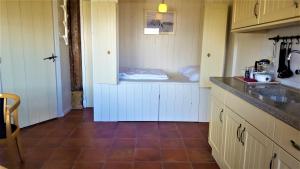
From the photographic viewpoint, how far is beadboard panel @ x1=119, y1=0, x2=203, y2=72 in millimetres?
4223

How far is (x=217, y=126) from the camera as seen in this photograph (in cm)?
237

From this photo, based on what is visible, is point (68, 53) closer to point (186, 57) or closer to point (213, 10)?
point (186, 57)

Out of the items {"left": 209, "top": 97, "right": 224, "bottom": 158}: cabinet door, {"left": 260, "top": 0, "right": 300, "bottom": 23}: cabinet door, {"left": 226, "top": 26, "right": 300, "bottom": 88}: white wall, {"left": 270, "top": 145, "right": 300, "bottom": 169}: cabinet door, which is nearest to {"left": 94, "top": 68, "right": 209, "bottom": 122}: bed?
{"left": 226, "top": 26, "right": 300, "bottom": 88}: white wall

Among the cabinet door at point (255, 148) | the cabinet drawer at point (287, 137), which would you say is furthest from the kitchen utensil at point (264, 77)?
the cabinet drawer at point (287, 137)

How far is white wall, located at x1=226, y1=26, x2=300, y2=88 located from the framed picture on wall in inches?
51.3

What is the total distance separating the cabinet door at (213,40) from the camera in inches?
127

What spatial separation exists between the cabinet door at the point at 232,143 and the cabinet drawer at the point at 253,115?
0.07 metres

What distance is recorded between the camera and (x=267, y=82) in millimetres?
2195

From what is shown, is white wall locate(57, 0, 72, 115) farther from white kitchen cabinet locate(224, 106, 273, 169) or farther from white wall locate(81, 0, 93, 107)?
white kitchen cabinet locate(224, 106, 273, 169)

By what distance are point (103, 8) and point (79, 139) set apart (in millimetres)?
1834

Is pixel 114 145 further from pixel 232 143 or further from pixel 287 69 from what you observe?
pixel 287 69

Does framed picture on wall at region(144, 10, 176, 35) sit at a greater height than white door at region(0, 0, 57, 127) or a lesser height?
greater

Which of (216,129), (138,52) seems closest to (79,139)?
(216,129)

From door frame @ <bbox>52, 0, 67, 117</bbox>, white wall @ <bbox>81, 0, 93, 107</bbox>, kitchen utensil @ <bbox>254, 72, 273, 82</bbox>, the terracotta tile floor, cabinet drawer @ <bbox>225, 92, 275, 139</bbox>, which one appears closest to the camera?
cabinet drawer @ <bbox>225, 92, 275, 139</bbox>
